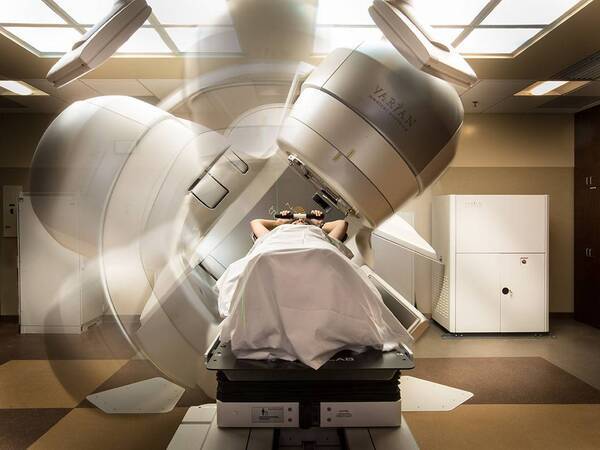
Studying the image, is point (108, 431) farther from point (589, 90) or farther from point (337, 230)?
point (589, 90)

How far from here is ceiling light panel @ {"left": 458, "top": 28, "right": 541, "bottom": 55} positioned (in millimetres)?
1807

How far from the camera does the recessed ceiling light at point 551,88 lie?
11.8 feet

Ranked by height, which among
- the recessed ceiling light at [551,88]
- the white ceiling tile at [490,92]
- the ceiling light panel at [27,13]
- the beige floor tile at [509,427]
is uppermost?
the recessed ceiling light at [551,88]

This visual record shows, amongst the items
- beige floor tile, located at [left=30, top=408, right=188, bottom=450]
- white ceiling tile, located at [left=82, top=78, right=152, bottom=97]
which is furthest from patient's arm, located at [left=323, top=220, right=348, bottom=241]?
beige floor tile, located at [left=30, top=408, right=188, bottom=450]

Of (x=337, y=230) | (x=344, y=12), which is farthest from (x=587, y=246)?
(x=344, y=12)

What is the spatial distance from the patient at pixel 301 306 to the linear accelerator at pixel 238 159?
46 mm

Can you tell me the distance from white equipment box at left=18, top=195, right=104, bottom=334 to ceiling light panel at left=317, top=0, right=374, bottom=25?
3.50 meters

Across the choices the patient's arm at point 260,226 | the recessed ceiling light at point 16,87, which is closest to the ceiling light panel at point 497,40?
the patient's arm at point 260,226

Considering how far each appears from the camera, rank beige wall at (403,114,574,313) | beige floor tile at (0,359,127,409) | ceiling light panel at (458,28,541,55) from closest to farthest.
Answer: ceiling light panel at (458,28,541,55), beige floor tile at (0,359,127,409), beige wall at (403,114,574,313)

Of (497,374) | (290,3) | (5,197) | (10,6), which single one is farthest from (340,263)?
(5,197)

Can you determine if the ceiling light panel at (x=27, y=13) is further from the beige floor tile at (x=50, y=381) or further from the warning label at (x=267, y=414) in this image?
the beige floor tile at (x=50, y=381)

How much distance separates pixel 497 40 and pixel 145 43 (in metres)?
1.77

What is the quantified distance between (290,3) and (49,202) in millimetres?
590

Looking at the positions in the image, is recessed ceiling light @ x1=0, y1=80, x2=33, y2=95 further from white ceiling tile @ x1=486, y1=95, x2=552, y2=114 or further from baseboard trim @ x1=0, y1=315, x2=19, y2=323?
white ceiling tile @ x1=486, y1=95, x2=552, y2=114
